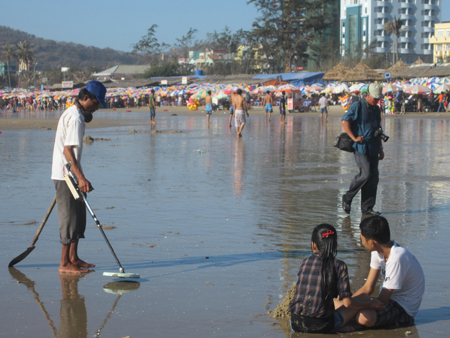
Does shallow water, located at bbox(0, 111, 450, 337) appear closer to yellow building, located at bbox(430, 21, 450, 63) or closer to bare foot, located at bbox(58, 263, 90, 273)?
bare foot, located at bbox(58, 263, 90, 273)

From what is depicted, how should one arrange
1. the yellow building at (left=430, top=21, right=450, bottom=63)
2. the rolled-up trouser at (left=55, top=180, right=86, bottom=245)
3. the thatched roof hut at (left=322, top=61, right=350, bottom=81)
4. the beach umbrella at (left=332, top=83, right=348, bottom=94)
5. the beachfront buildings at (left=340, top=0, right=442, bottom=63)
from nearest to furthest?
the rolled-up trouser at (left=55, top=180, right=86, bottom=245) → the beach umbrella at (left=332, top=83, right=348, bottom=94) → the thatched roof hut at (left=322, top=61, right=350, bottom=81) → the yellow building at (left=430, top=21, right=450, bottom=63) → the beachfront buildings at (left=340, top=0, right=442, bottom=63)

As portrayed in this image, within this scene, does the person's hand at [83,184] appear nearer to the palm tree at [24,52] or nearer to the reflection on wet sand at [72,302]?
the reflection on wet sand at [72,302]

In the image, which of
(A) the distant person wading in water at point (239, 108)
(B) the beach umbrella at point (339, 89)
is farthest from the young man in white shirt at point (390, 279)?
(B) the beach umbrella at point (339, 89)

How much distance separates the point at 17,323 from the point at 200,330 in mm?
1219

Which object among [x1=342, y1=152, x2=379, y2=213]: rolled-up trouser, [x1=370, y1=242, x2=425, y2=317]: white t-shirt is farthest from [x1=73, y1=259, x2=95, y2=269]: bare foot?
[x1=342, y1=152, x2=379, y2=213]: rolled-up trouser

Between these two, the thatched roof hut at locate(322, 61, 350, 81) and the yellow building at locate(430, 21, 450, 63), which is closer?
the thatched roof hut at locate(322, 61, 350, 81)

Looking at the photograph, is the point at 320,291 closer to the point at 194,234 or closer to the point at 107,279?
the point at 107,279

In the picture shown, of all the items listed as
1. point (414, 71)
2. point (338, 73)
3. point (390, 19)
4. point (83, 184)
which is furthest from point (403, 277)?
point (390, 19)

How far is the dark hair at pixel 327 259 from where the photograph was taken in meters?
3.47

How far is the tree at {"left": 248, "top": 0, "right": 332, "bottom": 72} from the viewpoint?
8519 cm

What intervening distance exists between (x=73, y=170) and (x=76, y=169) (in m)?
0.03

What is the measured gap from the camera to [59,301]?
414cm

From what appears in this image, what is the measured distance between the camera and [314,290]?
3475mm

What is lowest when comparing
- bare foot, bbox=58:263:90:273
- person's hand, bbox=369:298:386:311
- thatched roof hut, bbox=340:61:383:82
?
bare foot, bbox=58:263:90:273
